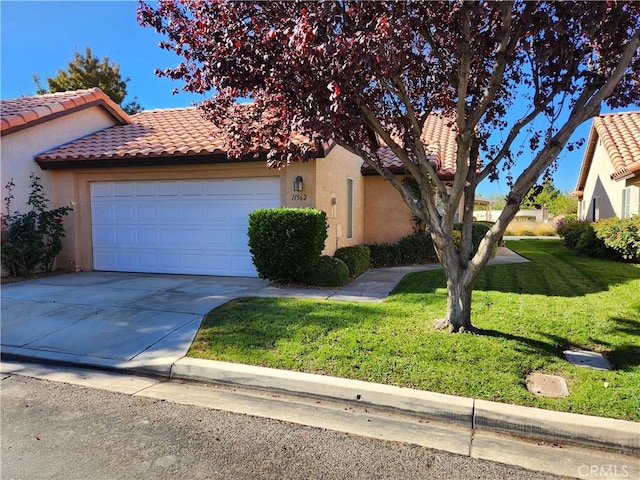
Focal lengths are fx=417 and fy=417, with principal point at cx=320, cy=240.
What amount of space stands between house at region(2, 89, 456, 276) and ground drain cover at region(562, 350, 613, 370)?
19.1ft

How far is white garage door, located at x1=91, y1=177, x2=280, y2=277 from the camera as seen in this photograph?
997 cm

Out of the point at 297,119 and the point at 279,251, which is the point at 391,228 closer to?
the point at 279,251

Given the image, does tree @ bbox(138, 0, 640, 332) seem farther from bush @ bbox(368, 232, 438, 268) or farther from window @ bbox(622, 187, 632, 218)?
window @ bbox(622, 187, 632, 218)

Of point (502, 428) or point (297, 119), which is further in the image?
point (297, 119)

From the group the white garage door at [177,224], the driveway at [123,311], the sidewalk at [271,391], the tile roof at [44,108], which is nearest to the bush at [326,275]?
the driveway at [123,311]

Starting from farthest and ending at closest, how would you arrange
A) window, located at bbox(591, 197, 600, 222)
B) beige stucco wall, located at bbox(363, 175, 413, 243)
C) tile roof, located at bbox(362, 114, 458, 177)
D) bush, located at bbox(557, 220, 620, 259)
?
window, located at bbox(591, 197, 600, 222) → beige stucco wall, located at bbox(363, 175, 413, 243) → tile roof, located at bbox(362, 114, 458, 177) → bush, located at bbox(557, 220, 620, 259)

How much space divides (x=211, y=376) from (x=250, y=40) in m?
3.90

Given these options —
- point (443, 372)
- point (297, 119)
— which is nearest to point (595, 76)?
point (297, 119)

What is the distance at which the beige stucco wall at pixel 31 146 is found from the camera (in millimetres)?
10188

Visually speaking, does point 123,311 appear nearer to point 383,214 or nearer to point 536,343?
point 536,343

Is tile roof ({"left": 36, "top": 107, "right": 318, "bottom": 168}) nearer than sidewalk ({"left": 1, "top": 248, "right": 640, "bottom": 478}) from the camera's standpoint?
No

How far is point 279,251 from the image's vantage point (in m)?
8.39

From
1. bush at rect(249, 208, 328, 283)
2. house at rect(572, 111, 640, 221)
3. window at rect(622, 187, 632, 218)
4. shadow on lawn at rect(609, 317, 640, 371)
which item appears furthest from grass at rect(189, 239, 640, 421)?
window at rect(622, 187, 632, 218)

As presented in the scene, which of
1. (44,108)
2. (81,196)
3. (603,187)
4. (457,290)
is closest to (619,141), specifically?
(603,187)
